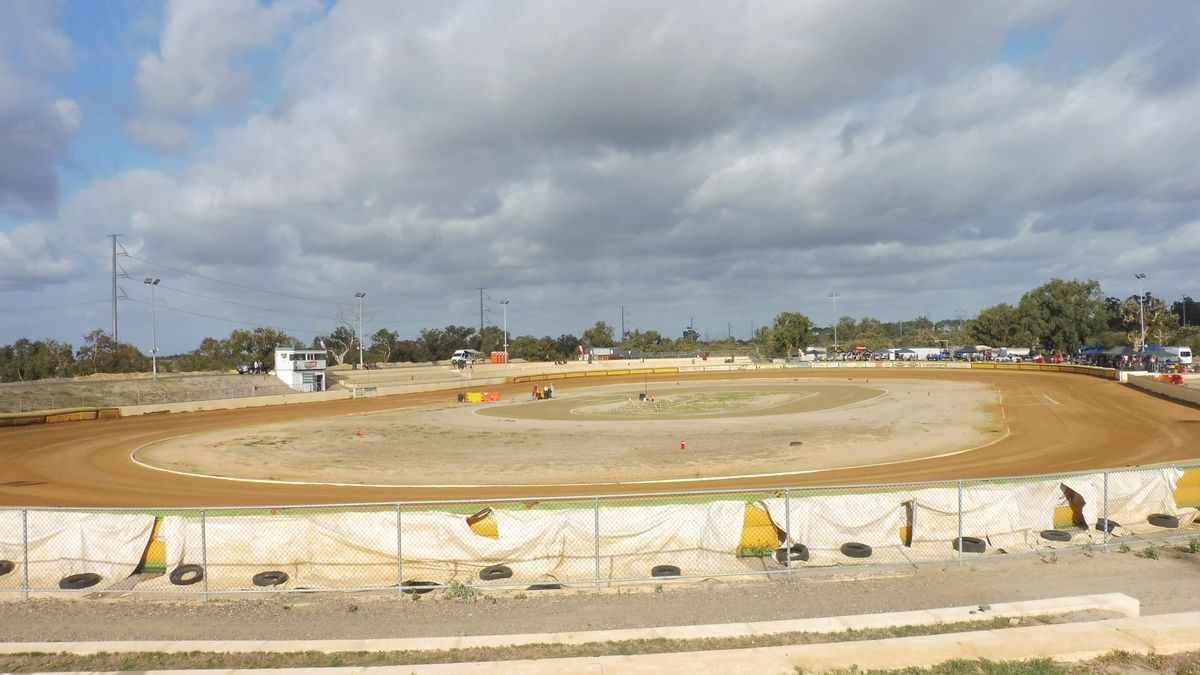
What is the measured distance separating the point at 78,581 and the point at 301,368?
67.8m

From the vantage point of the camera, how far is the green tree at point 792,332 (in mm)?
152875

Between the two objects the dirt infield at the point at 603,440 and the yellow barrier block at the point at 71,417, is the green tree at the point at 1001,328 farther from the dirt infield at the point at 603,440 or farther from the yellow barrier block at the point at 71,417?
the yellow barrier block at the point at 71,417

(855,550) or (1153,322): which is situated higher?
(1153,322)

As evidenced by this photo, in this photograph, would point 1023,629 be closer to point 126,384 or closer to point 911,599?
point 911,599

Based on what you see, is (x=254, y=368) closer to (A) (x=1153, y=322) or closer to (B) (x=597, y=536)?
(B) (x=597, y=536)

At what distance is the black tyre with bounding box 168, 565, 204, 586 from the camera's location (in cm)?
1281

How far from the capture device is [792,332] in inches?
6024

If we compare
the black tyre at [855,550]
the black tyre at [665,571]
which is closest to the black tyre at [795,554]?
the black tyre at [855,550]

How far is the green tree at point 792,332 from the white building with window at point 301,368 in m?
104

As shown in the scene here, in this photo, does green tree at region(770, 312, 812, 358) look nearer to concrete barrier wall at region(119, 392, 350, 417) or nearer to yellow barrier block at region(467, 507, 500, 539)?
concrete barrier wall at region(119, 392, 350, 417)

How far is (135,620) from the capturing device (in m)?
11.3

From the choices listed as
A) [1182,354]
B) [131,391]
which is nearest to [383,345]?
[131,391]

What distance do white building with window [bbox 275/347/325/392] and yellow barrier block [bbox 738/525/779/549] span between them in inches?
2768

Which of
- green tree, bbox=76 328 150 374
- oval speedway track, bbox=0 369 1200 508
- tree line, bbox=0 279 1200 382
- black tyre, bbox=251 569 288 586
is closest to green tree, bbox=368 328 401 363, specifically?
tree line, bbox=0 279 1200 382
